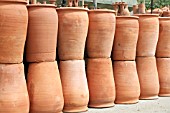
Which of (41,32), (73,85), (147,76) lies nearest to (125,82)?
(147,76)

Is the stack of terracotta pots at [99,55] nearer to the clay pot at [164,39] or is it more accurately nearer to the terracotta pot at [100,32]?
the terracotta pot at [100,32]

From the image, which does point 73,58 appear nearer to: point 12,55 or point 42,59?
point 42,59

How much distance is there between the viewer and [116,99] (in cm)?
625

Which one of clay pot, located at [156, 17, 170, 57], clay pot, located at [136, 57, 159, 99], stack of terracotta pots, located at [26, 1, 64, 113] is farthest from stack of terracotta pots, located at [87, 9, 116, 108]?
clay pot, located at [156, 17, 170, 57]

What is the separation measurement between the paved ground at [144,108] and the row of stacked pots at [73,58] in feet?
0.45

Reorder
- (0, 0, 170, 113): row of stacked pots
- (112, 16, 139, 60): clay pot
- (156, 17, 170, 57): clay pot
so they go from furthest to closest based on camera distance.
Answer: (156, 17, 170, 57): clay pot → (112, 16, 139, 60): clay pot → (0, 0, 170, 113): row of stacked pots

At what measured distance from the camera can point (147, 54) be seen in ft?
22.2

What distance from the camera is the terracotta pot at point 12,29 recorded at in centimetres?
459

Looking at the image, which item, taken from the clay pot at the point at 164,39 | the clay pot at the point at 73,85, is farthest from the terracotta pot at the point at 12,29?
the clay pot at the point at 164,39

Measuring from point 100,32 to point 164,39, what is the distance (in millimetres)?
1705

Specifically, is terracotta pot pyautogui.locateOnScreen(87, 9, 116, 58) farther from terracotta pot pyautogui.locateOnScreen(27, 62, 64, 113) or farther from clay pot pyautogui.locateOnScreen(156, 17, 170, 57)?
clay pot pyautogui.locateOnScreen(156, 17, 170, 57)

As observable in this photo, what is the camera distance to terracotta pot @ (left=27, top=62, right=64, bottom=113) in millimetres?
5008

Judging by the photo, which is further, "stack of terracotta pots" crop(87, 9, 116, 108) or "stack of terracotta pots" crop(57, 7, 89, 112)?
"stack of terracotta pots" crop(87, 9, 116, 108)

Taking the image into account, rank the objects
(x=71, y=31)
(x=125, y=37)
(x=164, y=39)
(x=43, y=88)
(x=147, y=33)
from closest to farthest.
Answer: (x=43, y=88)
(x=71, y=31)
(x=125, y=37)
(x=147, y=33)
(x=164, y=39)
